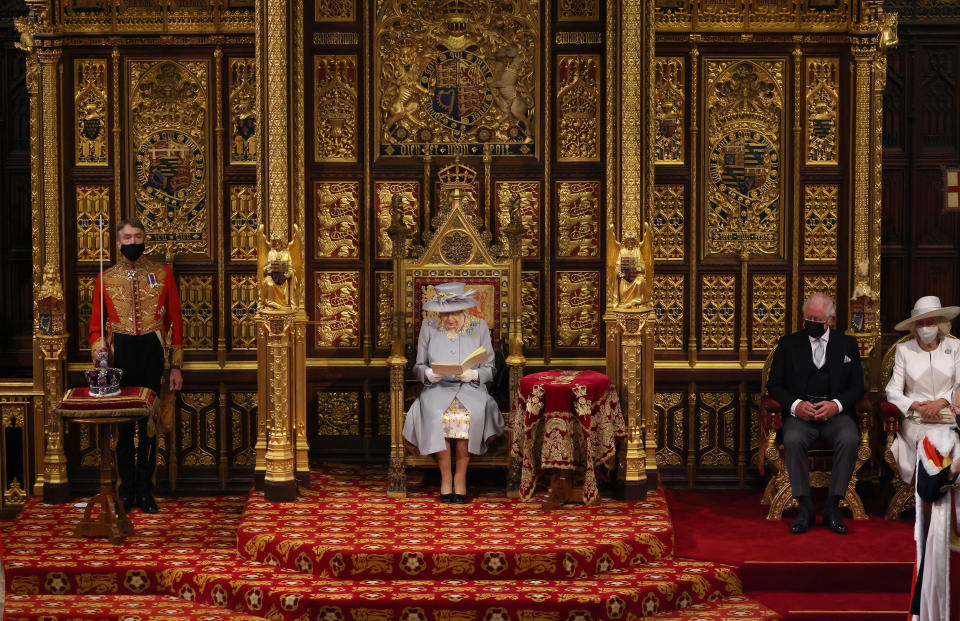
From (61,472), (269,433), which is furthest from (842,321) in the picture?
(61,472)

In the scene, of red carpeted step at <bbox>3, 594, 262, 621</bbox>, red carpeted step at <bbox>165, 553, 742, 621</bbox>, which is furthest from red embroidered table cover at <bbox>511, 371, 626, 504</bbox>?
red carpeted step at <bbox>3, 594, 262, 621</bbox>

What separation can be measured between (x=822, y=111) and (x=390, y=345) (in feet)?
11.7

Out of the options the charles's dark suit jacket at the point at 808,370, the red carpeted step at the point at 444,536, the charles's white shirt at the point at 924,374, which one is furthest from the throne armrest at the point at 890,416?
the red carpeted step at the point at 444,536

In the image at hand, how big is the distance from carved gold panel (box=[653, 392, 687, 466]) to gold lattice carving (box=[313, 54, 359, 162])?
2.86m

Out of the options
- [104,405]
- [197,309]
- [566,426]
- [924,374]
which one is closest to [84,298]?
[197,309]

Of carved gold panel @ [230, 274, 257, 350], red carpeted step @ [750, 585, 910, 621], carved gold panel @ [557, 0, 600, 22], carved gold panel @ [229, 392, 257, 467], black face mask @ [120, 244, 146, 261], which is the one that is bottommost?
red carpeted step @ [750, 585, 910, 621]

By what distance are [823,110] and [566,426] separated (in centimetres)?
318

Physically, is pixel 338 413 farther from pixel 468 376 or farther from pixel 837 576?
pixel 837 576

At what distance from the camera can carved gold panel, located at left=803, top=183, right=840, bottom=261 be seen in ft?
32.9

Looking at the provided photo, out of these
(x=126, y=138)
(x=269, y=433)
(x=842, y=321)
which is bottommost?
(x=269, y=433)

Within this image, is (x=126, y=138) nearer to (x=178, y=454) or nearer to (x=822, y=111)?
(x=178, y=454)

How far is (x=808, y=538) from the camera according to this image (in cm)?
860

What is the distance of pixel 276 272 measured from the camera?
8.91m

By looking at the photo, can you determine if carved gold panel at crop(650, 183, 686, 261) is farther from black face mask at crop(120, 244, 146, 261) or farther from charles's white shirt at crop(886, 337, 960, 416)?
black face mask at crop(120, 244, 146, 261)
